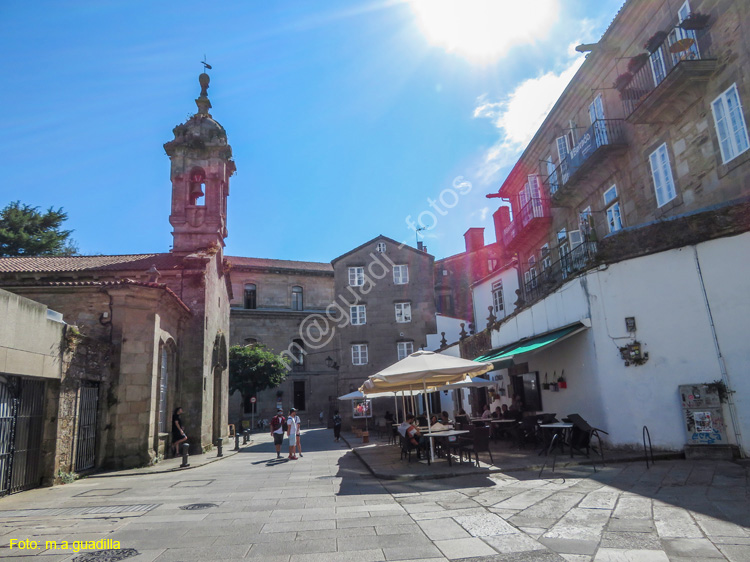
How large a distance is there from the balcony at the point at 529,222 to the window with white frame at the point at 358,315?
1433cm

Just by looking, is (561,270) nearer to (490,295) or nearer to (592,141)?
(592,141)

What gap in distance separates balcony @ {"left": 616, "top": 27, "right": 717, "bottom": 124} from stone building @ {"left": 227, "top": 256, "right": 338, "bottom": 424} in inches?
1363

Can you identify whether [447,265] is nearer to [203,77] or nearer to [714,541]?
[203,77]

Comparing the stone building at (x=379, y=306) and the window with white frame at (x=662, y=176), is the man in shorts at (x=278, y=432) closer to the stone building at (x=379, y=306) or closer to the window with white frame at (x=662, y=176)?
the window with white frame at (x=662, y=176)

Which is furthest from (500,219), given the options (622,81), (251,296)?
(251,296)

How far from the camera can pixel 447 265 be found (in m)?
43.8

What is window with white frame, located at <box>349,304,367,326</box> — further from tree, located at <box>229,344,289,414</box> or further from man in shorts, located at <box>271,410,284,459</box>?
man in shorts, located at <box>271,410,284,459</box>

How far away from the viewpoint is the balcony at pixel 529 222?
20312mm

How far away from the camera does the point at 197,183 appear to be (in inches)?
951

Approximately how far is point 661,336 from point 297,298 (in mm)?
39482

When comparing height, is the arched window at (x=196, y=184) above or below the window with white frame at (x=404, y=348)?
above

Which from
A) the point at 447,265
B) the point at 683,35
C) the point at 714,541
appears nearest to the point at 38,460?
the point at 714,541

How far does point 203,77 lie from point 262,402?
27170 mm

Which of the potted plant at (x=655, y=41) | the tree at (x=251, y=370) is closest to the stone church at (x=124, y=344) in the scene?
the tree at (x=251, y=370)
